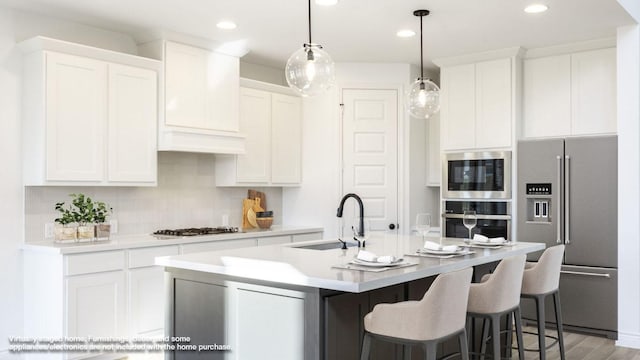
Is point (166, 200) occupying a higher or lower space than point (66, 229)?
higher

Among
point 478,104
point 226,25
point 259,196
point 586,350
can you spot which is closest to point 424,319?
point 586,350

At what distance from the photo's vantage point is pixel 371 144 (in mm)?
6086

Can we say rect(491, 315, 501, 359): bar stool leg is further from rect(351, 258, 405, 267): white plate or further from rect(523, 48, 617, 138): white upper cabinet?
rect(523, 48, 617, 138): white upper cabinet

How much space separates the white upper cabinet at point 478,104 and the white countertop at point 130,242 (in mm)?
1902

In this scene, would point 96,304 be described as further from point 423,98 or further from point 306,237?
point 423,98

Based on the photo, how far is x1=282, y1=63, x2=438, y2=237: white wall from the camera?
6.07 meters

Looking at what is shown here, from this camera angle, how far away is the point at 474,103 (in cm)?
571

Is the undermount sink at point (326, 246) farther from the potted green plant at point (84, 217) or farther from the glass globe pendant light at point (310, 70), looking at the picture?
the potted green plant at point (84, 217)

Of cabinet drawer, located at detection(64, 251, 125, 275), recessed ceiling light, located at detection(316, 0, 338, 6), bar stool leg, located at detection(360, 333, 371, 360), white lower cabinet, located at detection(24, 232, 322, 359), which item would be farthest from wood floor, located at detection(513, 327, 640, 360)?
cabinet drawer, located at detection(64, 251, 125, 275)

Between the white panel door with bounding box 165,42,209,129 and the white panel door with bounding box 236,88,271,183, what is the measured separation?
0.58m

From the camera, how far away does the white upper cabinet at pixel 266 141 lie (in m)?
5.67

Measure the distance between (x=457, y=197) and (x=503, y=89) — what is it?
1.10m

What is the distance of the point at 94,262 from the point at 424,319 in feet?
8.27

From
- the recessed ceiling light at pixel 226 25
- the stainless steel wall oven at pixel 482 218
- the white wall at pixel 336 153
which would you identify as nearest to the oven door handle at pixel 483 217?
the stainless steel wall oven at pixel 482 218
